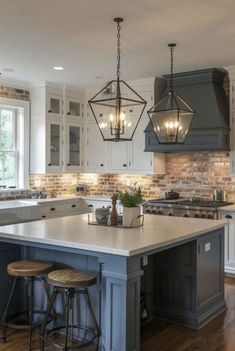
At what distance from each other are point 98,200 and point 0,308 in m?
3.40

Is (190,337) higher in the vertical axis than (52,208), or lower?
lower

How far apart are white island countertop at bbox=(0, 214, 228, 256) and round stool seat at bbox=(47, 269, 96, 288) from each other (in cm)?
24

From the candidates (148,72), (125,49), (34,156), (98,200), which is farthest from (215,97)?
(34,156)

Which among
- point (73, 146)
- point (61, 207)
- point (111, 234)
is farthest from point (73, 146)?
point (111, 234)

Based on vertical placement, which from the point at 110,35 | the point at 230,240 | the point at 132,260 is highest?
the point at 110,35

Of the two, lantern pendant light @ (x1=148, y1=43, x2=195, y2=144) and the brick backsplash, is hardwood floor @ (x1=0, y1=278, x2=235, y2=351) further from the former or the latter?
the brick backsplash

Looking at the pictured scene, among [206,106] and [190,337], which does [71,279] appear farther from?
[206,106]

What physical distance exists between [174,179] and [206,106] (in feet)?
4.64

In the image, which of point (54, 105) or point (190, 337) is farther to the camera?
point (54, 105)

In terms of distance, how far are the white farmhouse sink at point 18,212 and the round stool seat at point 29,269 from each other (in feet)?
5.90

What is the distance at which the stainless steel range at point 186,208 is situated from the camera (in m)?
5.59

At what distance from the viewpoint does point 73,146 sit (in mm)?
7387

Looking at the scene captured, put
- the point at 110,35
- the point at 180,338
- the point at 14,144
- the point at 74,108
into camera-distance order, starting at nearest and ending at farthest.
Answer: the point at 180,338, the point at 110,35, the point at 14,144, the point at 74,108

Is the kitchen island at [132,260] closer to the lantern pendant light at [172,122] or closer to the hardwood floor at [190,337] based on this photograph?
the hardwood floor at [190,337]
